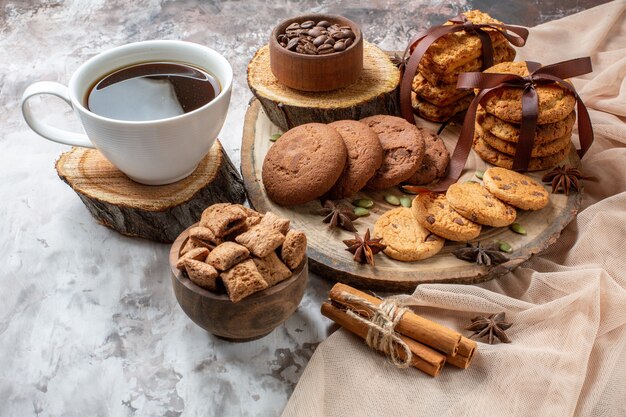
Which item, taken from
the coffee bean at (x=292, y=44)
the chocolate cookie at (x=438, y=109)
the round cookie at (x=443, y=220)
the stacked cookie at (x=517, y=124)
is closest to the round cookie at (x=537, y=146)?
the stacked cookie at (x=517, y=124)

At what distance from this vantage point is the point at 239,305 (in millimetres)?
1620

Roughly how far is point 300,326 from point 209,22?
2142 mm

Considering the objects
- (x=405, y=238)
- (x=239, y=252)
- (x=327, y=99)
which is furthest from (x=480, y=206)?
(x=239, y=252)

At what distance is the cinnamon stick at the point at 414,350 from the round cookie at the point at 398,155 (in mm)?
565

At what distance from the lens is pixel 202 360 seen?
1877 mm

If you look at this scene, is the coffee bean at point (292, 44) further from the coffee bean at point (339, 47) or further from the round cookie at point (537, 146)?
the round cookie at point (537, 146)

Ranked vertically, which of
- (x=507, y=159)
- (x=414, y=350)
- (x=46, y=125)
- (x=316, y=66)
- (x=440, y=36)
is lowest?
(x=414, y=350)

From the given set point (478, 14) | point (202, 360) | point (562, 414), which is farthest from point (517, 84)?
point (202, 360)

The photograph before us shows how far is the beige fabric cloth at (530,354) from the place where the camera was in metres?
1.66

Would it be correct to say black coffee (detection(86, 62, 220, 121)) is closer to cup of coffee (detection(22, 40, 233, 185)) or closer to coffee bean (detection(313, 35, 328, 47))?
cup of coffee (detection(22, 40, 233, 185))

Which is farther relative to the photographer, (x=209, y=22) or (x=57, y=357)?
(x=209, y=22)

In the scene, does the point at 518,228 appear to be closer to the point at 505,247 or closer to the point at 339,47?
the point at 505,247

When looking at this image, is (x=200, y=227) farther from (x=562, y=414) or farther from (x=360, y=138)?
(x=562, y=414)

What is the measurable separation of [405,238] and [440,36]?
2.82 ft
